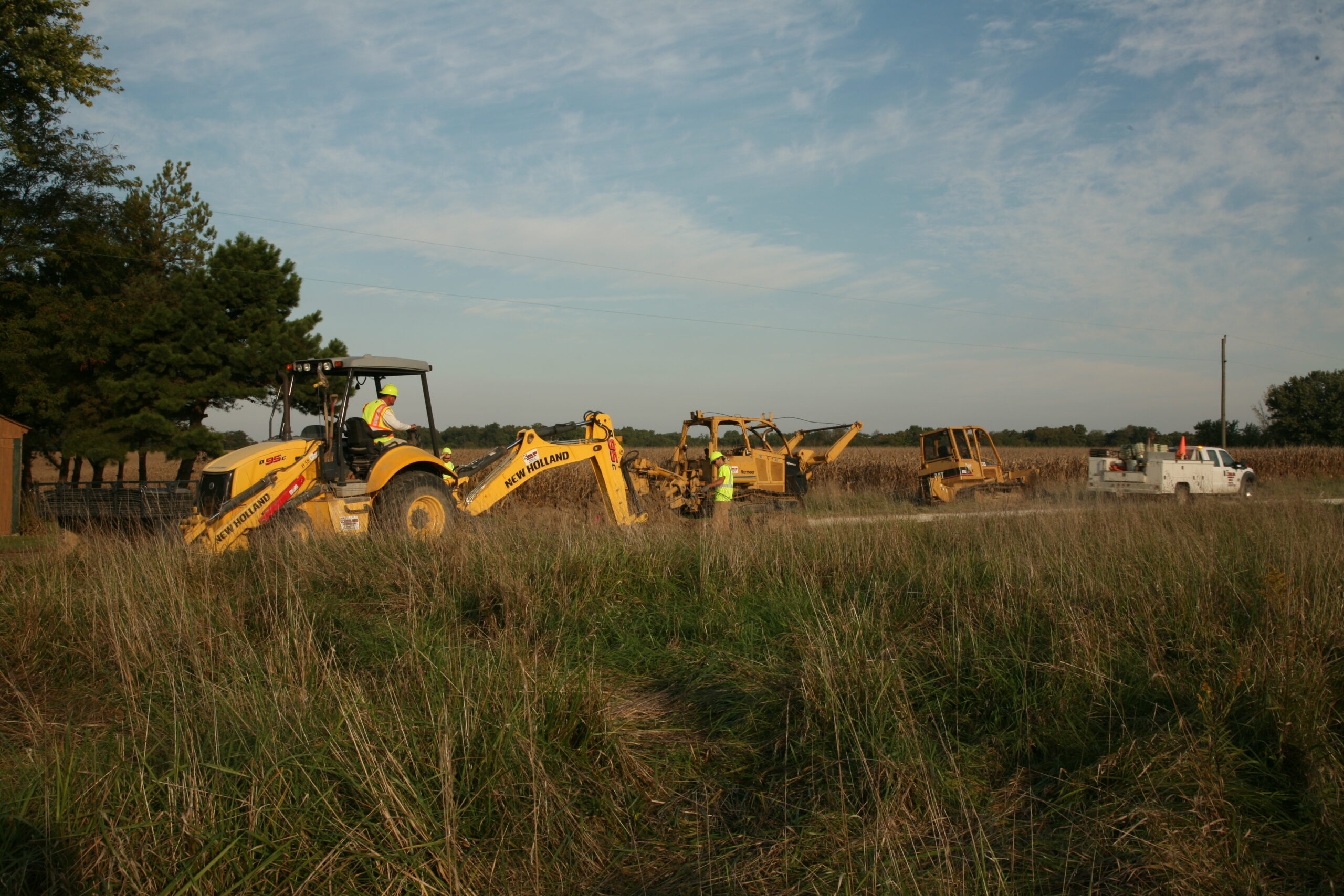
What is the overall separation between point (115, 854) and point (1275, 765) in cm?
441

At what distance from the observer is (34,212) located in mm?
18703

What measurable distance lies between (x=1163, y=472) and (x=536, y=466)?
55.8 feet

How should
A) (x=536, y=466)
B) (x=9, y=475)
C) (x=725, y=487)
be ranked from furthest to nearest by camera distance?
(x=725, y=487) → (x=9, y=475) → (x=536, y=466)

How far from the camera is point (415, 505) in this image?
32.0 feet

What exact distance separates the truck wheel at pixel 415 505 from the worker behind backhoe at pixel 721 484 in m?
4.84

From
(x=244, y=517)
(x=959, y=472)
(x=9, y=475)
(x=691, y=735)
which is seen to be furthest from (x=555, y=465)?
(x=959, y=472)

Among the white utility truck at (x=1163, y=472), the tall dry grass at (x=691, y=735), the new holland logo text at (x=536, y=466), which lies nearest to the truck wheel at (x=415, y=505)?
the new holland logo text at (x=536, y=466)

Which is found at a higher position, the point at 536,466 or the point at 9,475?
the point at 536,466

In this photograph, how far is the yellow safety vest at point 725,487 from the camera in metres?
15.3

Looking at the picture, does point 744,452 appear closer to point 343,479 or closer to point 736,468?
point 736,468

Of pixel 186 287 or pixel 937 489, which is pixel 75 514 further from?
pixel 937 489

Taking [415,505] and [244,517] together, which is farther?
[415,505]

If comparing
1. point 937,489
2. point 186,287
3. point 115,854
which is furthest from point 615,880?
point 186,287

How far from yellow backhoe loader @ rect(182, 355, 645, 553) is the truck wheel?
0.04 ft
